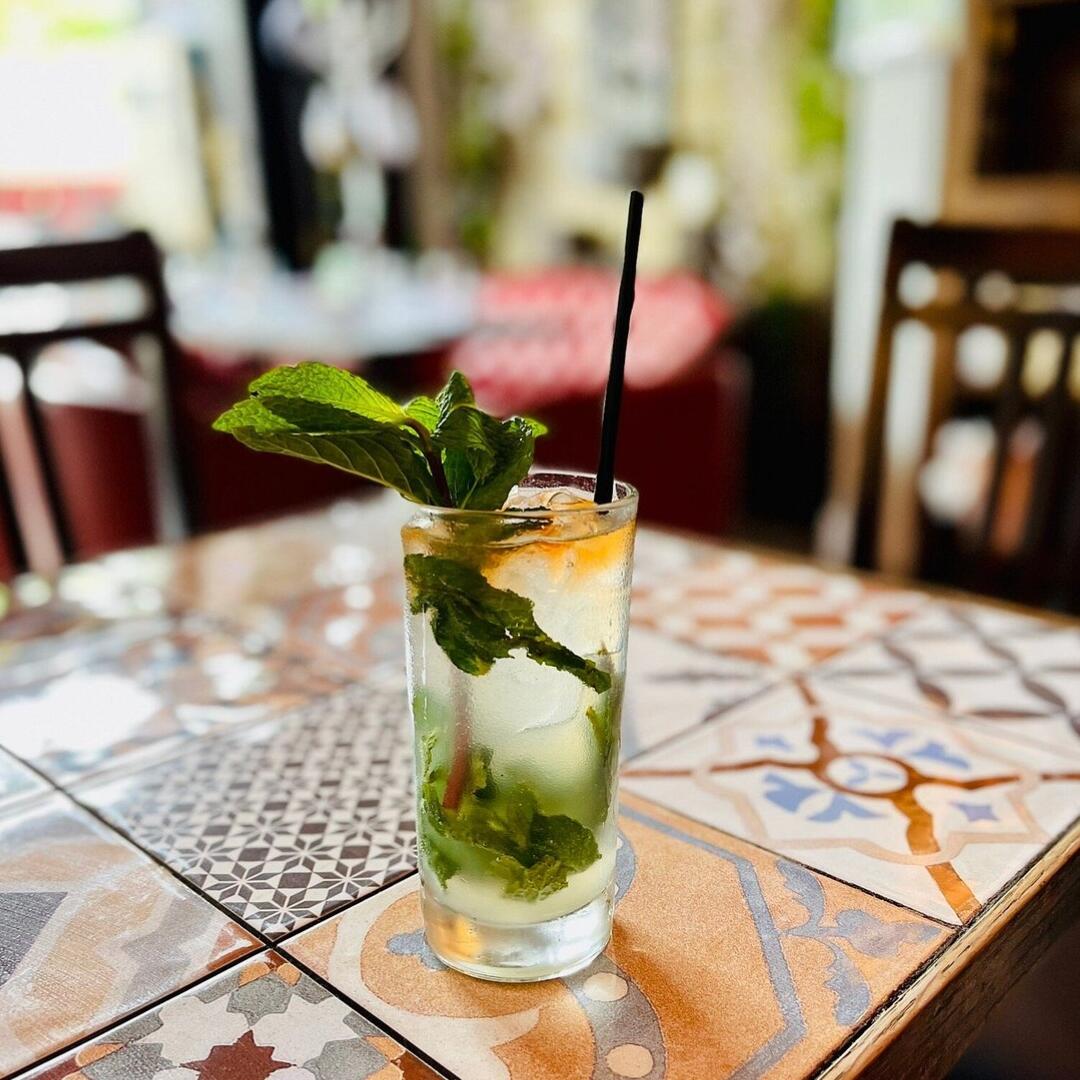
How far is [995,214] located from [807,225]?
79cm


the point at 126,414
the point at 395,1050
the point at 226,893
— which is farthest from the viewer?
the point at 126,414

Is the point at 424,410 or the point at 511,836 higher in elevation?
the point at 424,410

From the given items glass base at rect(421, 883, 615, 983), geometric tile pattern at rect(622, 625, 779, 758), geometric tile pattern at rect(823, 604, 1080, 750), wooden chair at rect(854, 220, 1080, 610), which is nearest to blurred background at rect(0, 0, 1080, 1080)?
wooden chair at rect(854, 220, 1080, 610)

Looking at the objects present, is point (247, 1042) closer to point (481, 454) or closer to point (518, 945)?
point (518, 945)

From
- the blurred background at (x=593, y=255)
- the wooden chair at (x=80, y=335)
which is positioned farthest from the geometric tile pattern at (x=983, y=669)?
the wooden chair at (x=80, y=335)

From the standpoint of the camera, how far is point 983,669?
3.02 ft

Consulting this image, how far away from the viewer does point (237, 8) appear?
199 inches

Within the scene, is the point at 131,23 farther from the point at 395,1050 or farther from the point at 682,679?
the point at 395,1050

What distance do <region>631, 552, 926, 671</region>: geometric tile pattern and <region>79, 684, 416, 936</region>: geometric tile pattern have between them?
301 mm

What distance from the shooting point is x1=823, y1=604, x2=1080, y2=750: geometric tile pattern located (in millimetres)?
842

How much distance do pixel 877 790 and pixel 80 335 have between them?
1.13 metres

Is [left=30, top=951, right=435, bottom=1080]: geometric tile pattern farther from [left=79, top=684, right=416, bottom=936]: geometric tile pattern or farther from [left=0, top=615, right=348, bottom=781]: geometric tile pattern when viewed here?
[left=0, top=615, right=348, bottom=781]: geometric tile pattern

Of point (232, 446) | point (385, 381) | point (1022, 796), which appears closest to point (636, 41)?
point (385, 381)

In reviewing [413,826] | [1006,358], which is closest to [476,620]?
[413,826]
